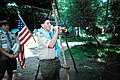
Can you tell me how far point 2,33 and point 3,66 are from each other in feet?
A: 3.37

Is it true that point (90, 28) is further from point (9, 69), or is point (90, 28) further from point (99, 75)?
point (9, 69)

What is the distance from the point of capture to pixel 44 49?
556 cm

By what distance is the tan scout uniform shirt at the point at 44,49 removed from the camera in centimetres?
553

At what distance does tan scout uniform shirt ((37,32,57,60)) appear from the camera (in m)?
5.53

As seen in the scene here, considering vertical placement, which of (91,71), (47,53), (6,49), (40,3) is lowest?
(91,71)

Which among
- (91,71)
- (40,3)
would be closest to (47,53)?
(40,3)

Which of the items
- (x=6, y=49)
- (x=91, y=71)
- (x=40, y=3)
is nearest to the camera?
(x=6, y=49)

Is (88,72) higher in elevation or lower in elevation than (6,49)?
lower

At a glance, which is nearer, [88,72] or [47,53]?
[47,53]

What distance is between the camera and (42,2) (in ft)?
26.7

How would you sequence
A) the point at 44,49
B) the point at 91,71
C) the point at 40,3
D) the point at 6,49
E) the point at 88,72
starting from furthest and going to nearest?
the point at 91,71
the point at 88,72
the point at 40,3
the point at 6,49
the point at 44,49

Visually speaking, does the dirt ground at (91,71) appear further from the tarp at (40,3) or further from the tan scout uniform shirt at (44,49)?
the tan scout uniform shirt at (44,49)

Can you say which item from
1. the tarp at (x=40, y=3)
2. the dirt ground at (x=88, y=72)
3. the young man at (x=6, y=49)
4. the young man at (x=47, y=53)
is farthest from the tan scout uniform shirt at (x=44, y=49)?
the dirt ground at (x=88, y=72)

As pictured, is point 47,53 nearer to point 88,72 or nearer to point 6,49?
point 6,49
